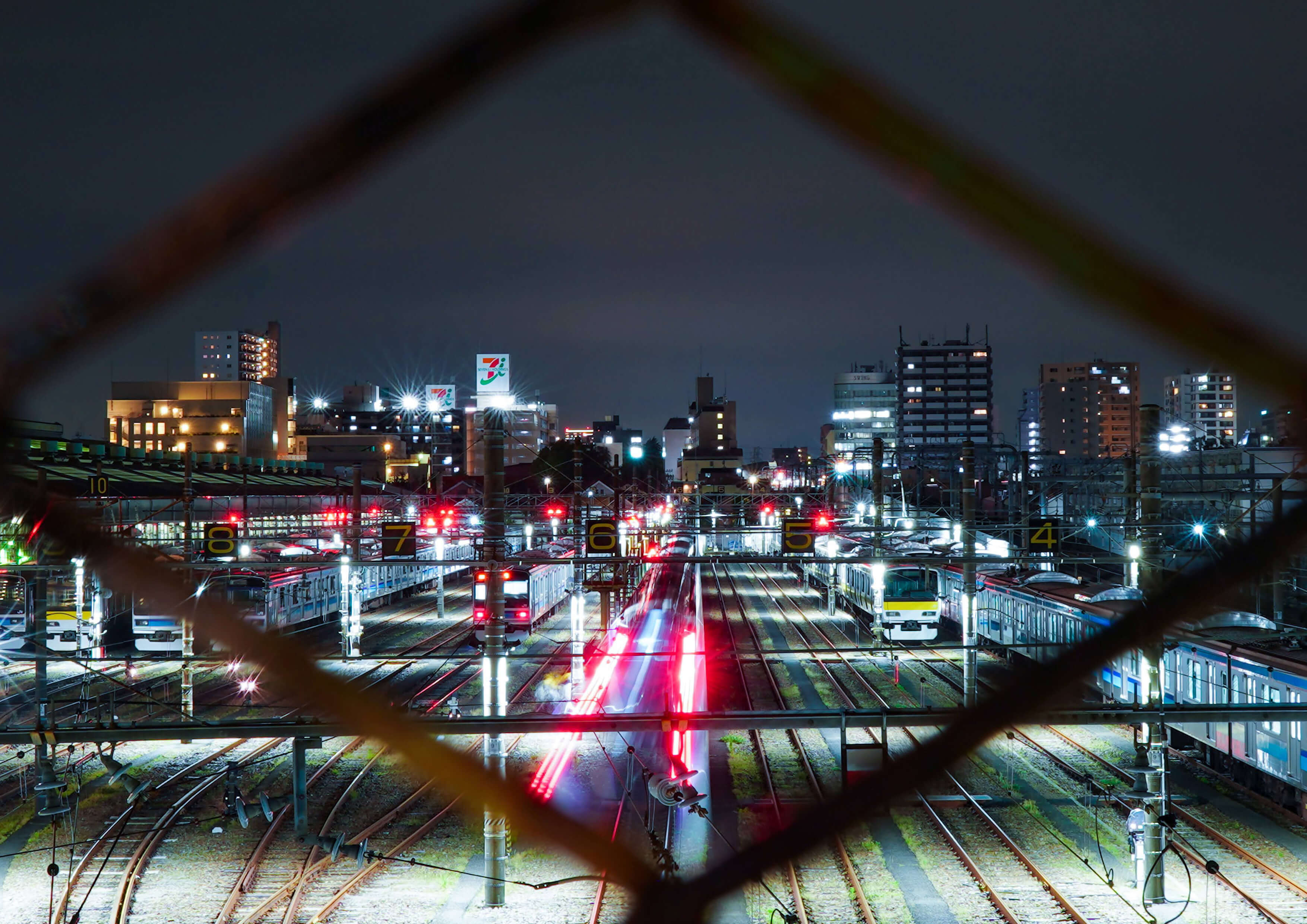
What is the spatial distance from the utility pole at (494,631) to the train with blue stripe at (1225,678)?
17.5 ft

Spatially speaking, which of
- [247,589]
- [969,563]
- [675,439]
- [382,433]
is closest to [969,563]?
[969,563]

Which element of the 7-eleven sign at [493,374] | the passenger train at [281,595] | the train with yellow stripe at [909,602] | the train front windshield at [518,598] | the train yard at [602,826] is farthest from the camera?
the 7-eleven sign at [493,374]

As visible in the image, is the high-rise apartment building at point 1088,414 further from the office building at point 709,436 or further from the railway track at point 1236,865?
the railway track at point 1236,865

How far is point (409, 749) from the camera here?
896 mm

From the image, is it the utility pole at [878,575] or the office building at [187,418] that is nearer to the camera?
the utility pole at [878,575]

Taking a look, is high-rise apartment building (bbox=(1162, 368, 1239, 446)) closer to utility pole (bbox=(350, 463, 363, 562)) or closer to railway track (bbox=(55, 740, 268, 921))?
utility pole (bbox=(350, 463, 363, 562))

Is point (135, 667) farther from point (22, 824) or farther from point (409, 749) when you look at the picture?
point (409, 749)

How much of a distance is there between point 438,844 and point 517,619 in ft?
41.7

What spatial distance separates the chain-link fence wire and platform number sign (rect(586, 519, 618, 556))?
1279 centimetres

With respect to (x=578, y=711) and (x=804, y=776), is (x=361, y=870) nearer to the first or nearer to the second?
(x=578, y=711)

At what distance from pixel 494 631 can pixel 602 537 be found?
12.3 ft

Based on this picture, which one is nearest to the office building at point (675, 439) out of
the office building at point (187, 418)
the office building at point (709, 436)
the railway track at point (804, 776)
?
the office building at point (709, 436)

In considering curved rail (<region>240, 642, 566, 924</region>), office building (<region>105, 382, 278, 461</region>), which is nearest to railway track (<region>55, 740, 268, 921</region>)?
curved rail (<region>240, 642, 566, 924</region>)

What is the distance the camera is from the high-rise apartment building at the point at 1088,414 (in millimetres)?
97875
